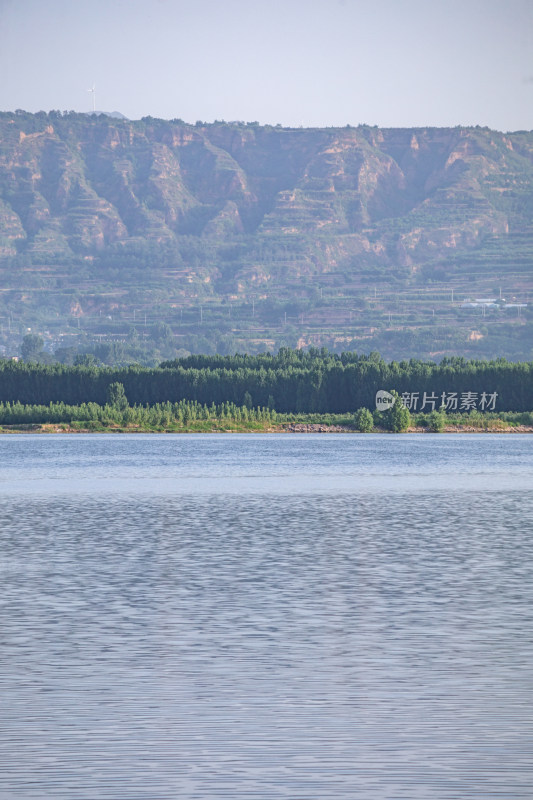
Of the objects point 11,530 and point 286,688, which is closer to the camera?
point 286,688

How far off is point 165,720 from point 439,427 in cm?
14375

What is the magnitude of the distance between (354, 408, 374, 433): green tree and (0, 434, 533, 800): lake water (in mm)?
98958

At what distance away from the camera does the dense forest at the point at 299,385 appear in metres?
170

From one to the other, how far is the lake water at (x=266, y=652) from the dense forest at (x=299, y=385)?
114140mm

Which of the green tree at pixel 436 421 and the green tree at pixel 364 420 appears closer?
the green tree at pixel 364 420

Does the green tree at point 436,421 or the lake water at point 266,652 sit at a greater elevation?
the lake water at point 266,652

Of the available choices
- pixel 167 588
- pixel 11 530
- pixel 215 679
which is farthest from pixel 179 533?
pixel 215 679

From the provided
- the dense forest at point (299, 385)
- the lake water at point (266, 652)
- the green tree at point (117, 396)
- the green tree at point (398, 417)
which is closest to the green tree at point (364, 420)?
the green tree at point (398, 417)

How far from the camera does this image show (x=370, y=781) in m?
15.4

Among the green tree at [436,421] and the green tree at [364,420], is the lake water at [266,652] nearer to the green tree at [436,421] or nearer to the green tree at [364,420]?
the green tree at [364,420]

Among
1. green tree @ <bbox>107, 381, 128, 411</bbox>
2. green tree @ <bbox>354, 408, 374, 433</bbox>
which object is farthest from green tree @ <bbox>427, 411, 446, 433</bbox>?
green tree @ <bbox>107, 381, 128, 411</bbox>

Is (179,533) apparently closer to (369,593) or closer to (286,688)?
(369,593)

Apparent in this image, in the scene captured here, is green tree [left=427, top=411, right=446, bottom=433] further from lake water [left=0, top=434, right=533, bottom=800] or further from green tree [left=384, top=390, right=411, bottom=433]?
lake water [left=0, top=434, right=533, bottom=800]

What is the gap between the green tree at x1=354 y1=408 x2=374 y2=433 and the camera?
157m
